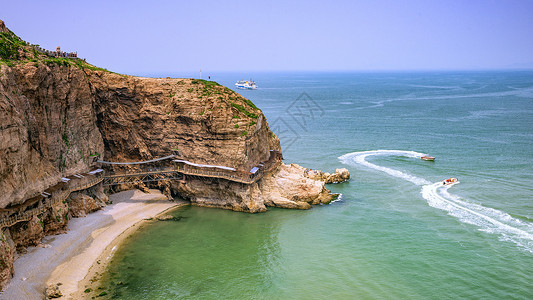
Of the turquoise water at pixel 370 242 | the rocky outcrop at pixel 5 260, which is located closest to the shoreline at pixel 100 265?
the turquoise water at pixel 370 242

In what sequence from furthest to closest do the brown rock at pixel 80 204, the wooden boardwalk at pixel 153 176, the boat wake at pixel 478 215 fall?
1. the brown rock at pixel 80 204
2. the boat wake at pixel 478 215
3. the wooden boardwalk at pixel 153 176

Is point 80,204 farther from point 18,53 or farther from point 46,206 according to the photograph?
point 18,53

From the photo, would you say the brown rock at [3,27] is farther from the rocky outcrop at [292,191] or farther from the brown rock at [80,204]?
the rocky outcrop at [292,191]

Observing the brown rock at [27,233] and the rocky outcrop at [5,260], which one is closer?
the rocky outcrop at [5,260]

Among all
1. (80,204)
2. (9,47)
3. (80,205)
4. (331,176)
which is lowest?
(331,176)

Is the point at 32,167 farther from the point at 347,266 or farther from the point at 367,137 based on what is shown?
the point at 367,137

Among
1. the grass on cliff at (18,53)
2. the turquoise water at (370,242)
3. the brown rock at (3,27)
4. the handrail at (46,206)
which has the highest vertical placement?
the brown rock at (3,27)

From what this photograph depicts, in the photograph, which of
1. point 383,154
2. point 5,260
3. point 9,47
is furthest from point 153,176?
point 383,154

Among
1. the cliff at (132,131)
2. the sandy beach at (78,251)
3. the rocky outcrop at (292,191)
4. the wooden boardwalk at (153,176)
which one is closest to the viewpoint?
the sandy beach at (78,251)

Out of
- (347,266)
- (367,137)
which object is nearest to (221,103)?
(347,266)

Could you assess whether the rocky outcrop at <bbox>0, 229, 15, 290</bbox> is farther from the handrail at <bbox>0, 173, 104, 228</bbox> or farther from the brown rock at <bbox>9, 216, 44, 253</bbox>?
the brown rock at <bbox>9, 216, 44, 253</bbox>
